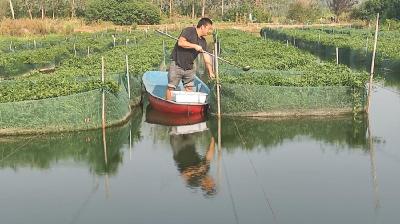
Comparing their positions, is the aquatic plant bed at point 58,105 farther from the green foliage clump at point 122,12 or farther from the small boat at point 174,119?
the green foliage clump at point 122,12

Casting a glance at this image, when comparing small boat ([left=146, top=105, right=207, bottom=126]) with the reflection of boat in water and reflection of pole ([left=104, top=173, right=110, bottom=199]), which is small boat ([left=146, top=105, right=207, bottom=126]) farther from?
reflection of pole ([left=104, top=173, right=110, bottom=199])

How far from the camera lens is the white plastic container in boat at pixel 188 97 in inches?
533

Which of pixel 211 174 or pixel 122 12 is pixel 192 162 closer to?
pixel 211 174

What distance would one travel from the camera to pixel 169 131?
12.6 metres

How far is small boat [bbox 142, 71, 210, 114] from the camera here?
13.7 m

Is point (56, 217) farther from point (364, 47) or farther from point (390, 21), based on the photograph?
point (390, 21)

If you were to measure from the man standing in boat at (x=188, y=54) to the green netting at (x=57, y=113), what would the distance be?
1723mm

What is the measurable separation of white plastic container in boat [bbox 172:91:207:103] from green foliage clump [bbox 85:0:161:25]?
4618cm

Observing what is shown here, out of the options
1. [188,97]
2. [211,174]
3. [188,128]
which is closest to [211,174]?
[211,174]

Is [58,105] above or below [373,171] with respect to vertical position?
above

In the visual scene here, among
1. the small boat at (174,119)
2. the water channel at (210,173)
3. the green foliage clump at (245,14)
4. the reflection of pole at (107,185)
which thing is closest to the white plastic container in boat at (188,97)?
the small boat at (174,119)

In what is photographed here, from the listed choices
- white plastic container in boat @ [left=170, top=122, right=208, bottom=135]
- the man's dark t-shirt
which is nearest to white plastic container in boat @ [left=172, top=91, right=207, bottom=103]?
the man's dark t-shirt

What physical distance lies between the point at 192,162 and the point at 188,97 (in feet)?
12.4

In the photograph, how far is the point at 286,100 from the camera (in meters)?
13.3
